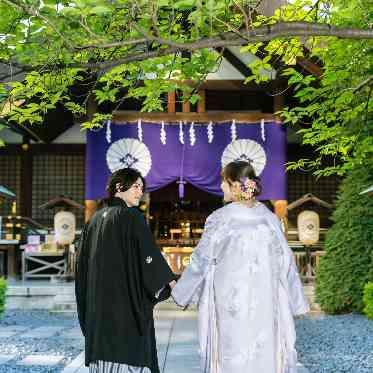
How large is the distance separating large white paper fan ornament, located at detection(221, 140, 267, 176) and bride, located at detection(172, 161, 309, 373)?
8.54 metres

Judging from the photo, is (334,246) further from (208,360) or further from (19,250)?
(19,250)

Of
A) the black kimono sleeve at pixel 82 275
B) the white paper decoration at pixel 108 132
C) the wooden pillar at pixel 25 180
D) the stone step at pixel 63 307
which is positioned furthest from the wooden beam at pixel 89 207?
the black kimono sleeve at pixel 82 275

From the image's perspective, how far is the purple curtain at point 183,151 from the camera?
13.3 m

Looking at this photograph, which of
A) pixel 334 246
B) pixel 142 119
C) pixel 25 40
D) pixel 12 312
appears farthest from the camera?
pixel 142 119

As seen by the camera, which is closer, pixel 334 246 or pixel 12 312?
pixel 334 246

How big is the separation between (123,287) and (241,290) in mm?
923

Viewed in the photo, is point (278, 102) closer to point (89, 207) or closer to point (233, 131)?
point (233, 131)

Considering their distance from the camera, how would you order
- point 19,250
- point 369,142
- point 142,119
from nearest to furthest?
point 369,142 → point 142,119 → point 19,250

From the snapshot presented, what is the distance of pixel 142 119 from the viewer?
524 inches

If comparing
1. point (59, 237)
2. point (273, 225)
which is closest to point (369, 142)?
point (273, 225)

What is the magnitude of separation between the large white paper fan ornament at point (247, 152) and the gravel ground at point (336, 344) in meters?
3.66

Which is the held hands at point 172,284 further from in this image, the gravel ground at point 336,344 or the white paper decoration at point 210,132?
the white paper decoration at point 210,132

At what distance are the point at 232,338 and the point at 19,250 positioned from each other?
12.9 metres

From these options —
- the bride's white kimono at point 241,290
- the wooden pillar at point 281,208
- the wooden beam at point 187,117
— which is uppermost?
the wooden beam at point 187,117
